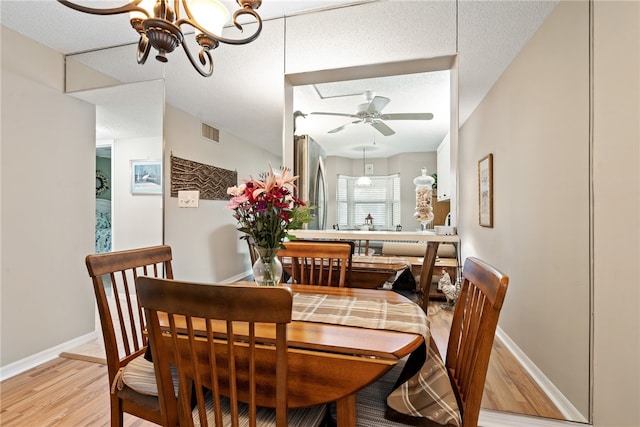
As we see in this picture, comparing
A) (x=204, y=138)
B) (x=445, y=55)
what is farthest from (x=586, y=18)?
(x=204, y=138)

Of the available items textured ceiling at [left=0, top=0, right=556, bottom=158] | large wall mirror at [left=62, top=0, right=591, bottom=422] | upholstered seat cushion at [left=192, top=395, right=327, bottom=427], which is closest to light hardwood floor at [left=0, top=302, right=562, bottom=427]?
large wall mirror at [left=62, top=0, right=591, bottom=422]

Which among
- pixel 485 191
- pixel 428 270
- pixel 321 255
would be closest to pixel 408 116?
pixel 485 191

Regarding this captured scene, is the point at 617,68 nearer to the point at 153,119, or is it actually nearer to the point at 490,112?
the point at 490,112

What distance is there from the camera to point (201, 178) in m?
2.99

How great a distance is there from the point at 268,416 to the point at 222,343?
0.26 meters

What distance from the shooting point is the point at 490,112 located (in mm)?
2410

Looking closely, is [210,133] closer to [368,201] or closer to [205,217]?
[205,217]

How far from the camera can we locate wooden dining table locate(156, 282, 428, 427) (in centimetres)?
84

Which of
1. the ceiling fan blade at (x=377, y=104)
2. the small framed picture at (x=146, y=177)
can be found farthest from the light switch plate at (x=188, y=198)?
the ceiling fan blade at (x=377, y=104)

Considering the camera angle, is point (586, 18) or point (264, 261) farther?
point (586, 18)

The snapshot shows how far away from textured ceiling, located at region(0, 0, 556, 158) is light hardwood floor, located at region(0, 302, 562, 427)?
1.70 m

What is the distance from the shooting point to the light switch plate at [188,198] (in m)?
2.86

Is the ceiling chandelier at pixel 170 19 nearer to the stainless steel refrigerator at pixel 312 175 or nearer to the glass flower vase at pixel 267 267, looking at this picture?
the glass flower vase at pixel 267 267

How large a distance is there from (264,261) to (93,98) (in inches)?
104
